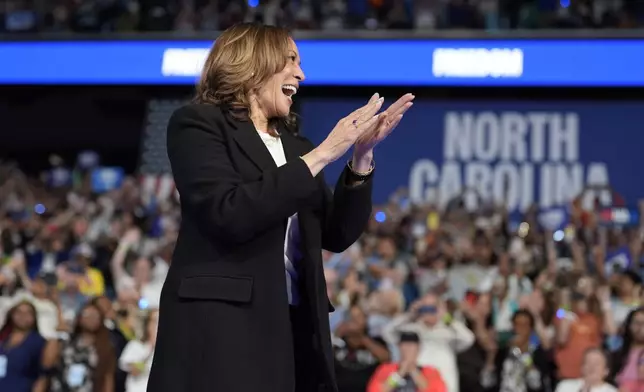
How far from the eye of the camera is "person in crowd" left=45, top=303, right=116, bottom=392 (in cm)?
619

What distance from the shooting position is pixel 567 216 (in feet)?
31.4

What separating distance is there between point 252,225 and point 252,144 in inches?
8.2

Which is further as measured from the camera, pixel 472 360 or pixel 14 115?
pixel 14 115

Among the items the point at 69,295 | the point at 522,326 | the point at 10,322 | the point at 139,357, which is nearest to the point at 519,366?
the point at 522,326

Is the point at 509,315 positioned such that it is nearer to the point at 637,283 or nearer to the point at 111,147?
the point at 637,283

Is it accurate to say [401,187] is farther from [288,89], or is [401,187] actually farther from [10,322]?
[288,89]

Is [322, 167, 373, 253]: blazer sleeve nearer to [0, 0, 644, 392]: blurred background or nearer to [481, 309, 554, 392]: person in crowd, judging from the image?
[0, 0, 644, 392]: blurred background

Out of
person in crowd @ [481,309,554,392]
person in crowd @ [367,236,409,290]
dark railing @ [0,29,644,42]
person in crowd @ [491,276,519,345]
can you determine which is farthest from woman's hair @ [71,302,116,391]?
dark railing @ [0,29,644,42]

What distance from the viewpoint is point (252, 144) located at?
1.97 metres

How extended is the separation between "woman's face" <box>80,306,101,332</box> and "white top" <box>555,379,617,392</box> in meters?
2.77

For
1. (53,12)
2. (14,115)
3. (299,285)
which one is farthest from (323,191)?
(14,115)

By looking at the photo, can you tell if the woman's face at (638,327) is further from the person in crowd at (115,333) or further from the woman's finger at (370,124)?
the woman's finger at (370,124)

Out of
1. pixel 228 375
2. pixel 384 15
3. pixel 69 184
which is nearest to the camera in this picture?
pixel 228 375

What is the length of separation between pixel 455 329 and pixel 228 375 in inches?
179
